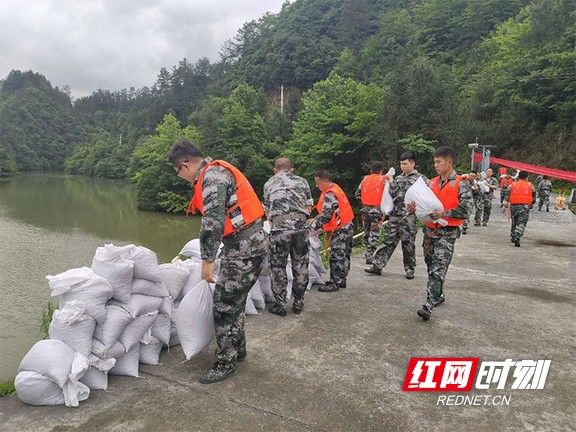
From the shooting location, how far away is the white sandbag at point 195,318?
2939mm

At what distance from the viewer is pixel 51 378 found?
250 centimetres

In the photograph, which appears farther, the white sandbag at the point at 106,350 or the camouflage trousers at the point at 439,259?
the camouflage trousers at the point at 439,259

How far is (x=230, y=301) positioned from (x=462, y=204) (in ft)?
8.39

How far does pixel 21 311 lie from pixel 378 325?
9061 millimetres

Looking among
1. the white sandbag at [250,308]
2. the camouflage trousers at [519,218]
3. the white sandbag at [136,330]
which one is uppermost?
the white sandbag at [136,330]

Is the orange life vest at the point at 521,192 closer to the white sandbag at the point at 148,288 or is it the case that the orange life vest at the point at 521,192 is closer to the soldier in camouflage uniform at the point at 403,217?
the soldier in camouflage uniform at the point at 403,217

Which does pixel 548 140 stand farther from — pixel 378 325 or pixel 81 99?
pixel 81 99

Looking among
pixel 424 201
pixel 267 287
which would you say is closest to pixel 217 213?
pixel 267 287

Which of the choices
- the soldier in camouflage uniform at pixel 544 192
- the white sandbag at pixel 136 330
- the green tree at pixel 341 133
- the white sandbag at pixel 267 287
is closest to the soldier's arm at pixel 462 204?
the white sandbag at pixel 267 287

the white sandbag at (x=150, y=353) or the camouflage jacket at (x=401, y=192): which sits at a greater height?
the camouflage jacket at (x=401, y=192)

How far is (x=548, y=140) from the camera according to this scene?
27688mm

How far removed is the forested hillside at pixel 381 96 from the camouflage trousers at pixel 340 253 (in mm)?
20382

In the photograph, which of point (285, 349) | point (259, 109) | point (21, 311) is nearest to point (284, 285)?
point (285, 349)

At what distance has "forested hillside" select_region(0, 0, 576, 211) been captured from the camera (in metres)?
25.8
